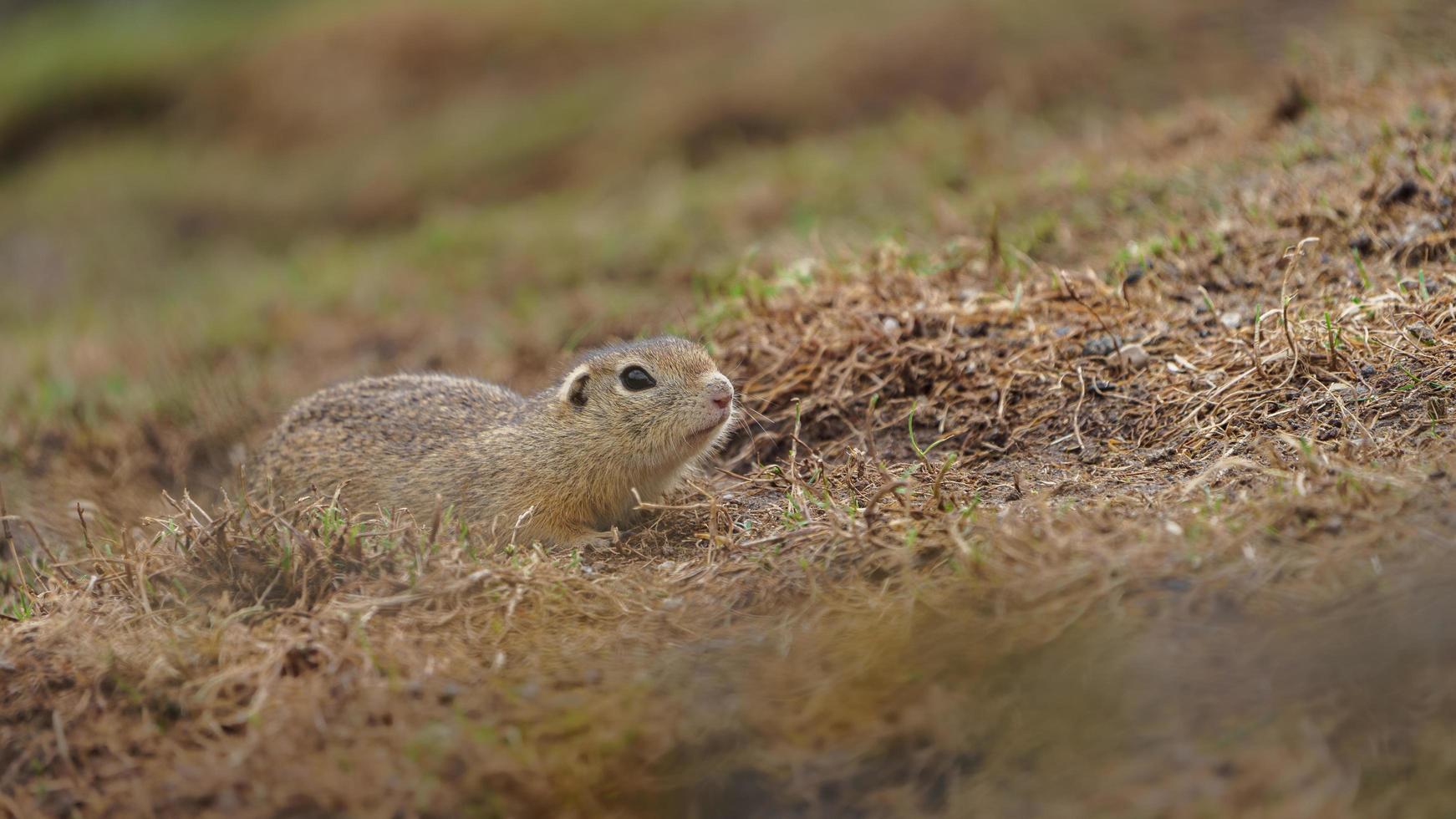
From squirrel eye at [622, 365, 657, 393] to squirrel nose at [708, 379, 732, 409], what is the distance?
0.29 metres

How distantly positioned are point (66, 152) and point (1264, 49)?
13.3 m

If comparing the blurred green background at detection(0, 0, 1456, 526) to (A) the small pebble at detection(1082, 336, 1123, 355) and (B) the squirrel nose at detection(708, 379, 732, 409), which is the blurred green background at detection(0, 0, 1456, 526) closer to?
(A) the small pebble at detection(1082, 336, 1123, 355)

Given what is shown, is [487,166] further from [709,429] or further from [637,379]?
[709,429]

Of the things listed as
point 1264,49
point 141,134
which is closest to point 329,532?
point 1264,49

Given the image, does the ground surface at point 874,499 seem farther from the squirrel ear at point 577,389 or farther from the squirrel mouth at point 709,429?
the squirrel ear at point 577,389

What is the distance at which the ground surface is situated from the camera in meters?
3.02

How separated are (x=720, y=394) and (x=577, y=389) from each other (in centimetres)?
70

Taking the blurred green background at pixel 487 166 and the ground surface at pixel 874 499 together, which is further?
the blurred green background at pixel 487 166

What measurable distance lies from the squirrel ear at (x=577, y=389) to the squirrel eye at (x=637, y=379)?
173mm

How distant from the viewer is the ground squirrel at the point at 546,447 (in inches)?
199

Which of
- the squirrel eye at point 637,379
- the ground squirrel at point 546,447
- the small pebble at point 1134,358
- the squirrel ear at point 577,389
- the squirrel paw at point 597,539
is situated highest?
the small pebble at point 1134,358

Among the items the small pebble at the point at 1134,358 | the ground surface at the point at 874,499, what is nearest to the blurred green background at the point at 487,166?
the ground surface at the point at 874,499

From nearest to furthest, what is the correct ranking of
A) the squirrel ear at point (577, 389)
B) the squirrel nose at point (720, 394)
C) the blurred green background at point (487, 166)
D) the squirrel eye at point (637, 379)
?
the squirrel nose at point (720, 394) < the squirrel eye at point (637, 379) < the squirrel ear at point (577, 389) < the blurred green background at point (487, 166)

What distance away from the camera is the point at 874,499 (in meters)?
3.93
